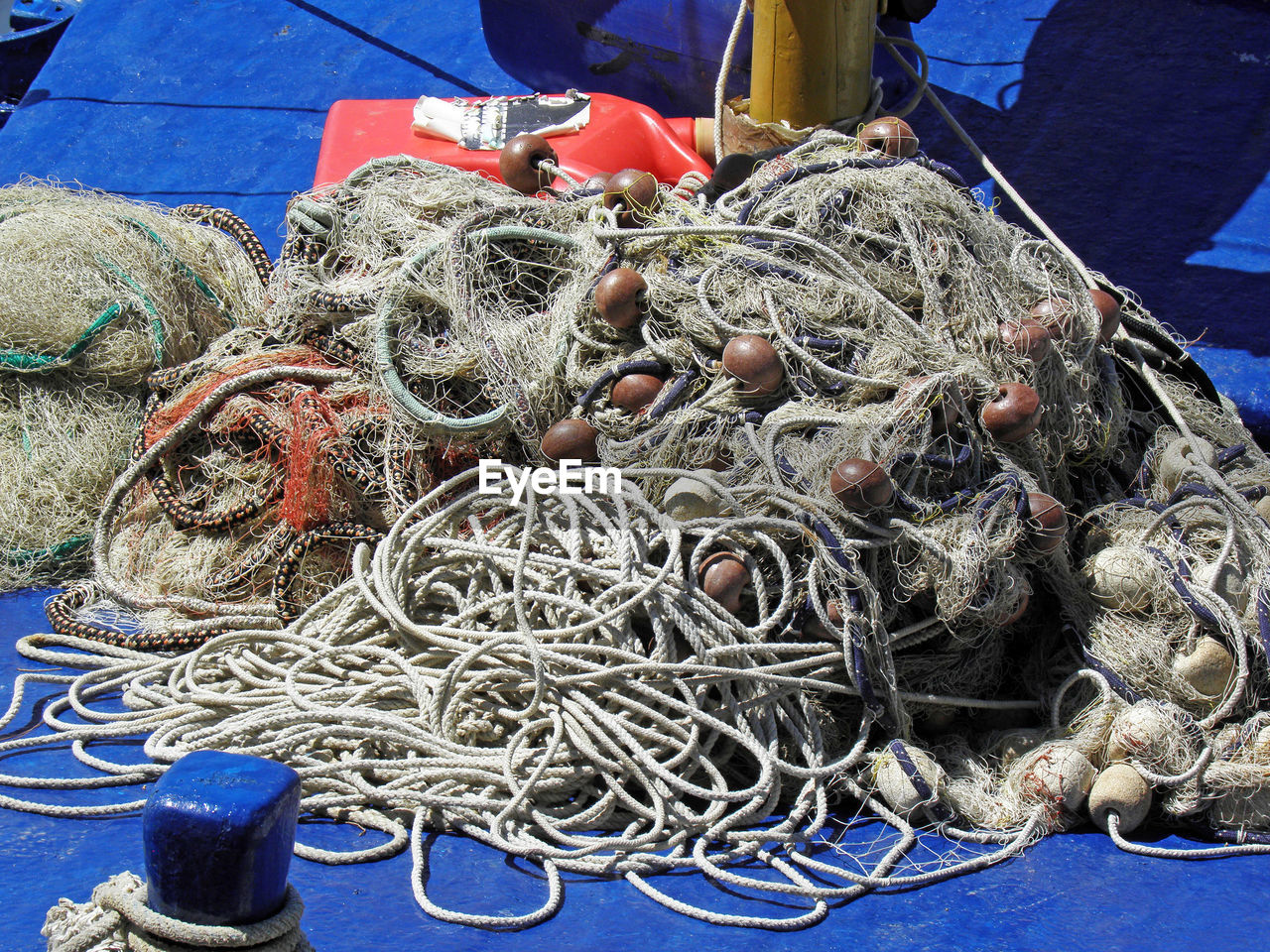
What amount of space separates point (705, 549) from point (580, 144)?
215 cm

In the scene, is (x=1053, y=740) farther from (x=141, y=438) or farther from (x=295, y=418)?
(x=141, y=438)

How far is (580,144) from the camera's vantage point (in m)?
3.89

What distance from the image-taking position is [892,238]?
102 inches

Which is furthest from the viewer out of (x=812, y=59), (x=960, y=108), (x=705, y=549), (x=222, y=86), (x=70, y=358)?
(x=222, y=86)

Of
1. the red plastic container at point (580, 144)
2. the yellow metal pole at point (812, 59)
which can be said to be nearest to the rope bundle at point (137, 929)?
the yellow metal pole at point (812, 59)

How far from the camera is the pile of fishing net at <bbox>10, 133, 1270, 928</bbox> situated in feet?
6.99

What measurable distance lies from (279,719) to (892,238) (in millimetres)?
1765

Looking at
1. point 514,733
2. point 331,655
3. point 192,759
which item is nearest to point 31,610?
point 331,655

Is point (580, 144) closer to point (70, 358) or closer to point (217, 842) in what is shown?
point (70, 358)

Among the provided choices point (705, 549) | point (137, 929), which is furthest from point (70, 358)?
point (137, 929)
